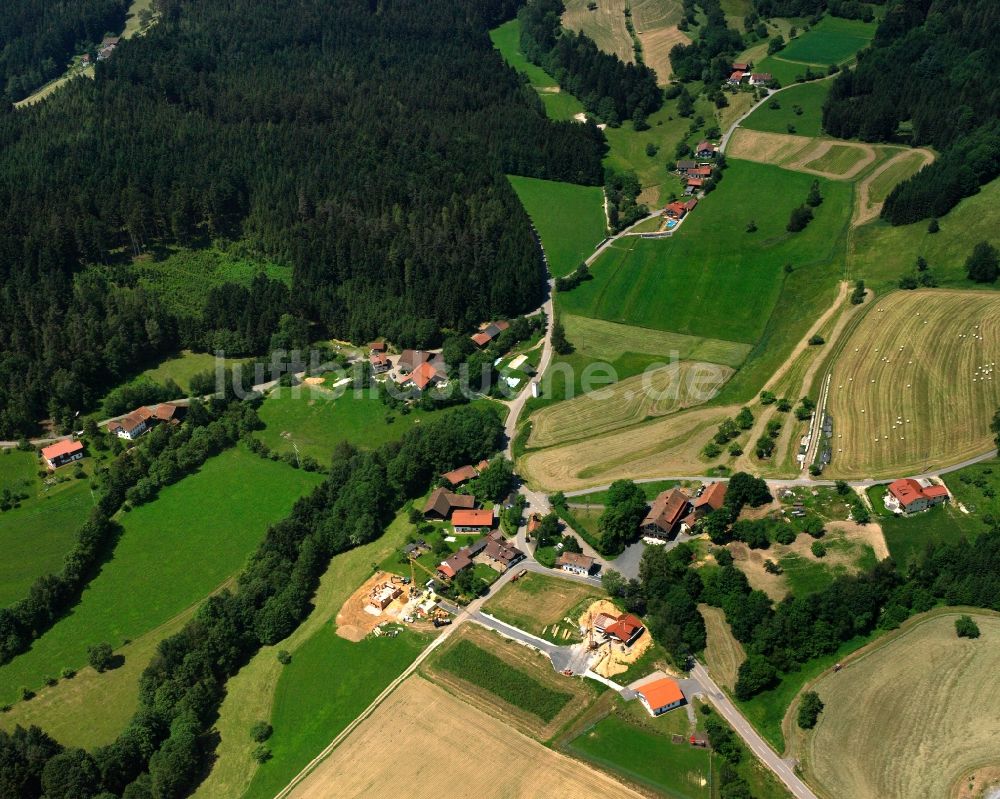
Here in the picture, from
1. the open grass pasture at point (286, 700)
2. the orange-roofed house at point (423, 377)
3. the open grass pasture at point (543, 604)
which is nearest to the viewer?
the open grass pasture at point (286, 700)

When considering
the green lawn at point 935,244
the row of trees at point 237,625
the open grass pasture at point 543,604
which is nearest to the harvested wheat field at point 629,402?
the row of trees at point 237,625

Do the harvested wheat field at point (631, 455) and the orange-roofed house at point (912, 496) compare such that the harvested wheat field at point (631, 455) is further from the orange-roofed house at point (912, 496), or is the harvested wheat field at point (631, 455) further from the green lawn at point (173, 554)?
the green lawn at point (173, 554)

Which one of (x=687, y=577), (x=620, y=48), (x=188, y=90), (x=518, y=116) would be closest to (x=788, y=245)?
(x=518, y=116)

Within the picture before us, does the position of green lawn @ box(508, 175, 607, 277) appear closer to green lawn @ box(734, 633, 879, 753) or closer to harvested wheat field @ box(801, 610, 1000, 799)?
green lawn @ box(734, 633, 879, 753)

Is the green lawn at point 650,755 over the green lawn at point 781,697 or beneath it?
beneath

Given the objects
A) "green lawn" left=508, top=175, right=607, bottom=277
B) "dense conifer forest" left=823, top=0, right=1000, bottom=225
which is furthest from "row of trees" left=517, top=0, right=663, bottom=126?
"dense conifer forest" left=823, top=0, right=1000, bottom=225

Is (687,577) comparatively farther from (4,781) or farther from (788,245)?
(788,245)

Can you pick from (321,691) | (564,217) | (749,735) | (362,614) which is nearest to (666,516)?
(749,735)
